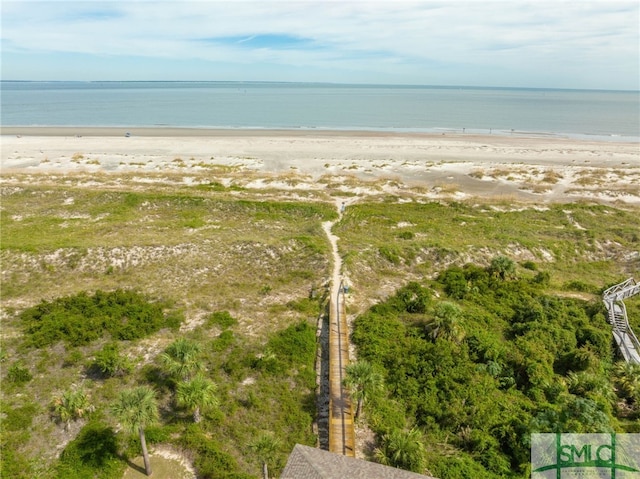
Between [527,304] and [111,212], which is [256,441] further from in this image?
[111,212]

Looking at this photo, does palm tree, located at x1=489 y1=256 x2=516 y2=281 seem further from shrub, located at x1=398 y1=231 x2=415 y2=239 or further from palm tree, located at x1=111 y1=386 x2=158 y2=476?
palm tree, located at x1=111 y1=386 x2=158 y2=476

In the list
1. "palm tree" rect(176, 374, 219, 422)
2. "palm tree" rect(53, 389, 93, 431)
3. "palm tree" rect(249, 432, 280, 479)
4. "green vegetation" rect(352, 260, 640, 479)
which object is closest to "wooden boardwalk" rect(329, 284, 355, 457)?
"green vegetation" rect(352, 260, 640, 479)

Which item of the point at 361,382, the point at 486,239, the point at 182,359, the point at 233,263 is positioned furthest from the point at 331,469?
the point at 486,239

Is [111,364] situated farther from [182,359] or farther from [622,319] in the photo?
[622,319]

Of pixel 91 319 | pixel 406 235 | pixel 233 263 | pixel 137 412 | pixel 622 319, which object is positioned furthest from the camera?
pixel 406 235

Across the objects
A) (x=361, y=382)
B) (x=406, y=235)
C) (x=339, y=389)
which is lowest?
(x=339, y=389)

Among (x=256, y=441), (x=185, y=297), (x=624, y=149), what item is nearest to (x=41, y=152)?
(x=185, y=297)

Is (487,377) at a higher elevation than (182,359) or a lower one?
lower
